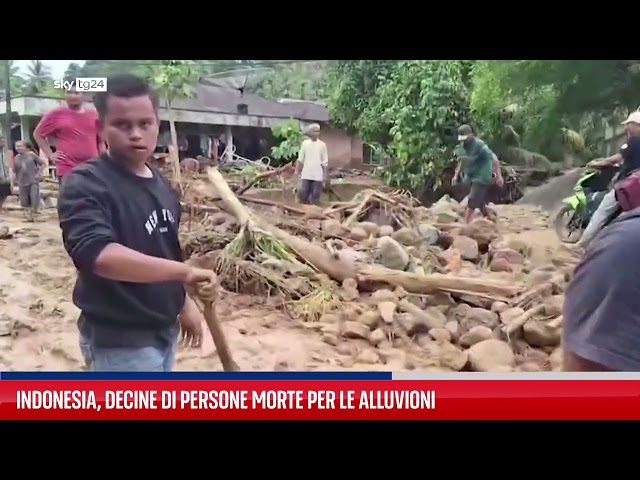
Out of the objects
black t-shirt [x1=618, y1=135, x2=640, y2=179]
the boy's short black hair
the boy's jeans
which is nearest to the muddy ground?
the boy's jeans

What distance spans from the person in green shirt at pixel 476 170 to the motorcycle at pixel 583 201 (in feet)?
1.07

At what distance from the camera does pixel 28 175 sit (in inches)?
130

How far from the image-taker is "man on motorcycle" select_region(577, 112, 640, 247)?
3217mm

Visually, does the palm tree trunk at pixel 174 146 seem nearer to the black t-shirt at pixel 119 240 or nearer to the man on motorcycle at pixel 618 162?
the black t-shirt at pixel 119 240

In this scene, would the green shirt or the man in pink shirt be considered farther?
the green shirt

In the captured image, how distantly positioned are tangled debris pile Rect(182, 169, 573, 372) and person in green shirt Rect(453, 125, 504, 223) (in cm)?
8

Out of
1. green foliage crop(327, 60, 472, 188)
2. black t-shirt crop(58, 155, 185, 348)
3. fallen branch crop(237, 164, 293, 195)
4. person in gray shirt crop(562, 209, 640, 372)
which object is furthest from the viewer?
fallen branch crop(237, 164, 293, 195)

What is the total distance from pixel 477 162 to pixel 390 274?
671 mm

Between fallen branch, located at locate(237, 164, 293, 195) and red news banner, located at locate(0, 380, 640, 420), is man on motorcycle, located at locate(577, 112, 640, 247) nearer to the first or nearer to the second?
red news banner, located at locate(0, 380, 640, 420)

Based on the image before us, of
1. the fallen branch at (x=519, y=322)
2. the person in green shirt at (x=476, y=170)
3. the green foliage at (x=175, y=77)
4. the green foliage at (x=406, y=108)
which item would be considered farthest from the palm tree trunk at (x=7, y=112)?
the fallen branch at (x=519, y=322)

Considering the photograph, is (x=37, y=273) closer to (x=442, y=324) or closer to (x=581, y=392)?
(x=442, y=324)

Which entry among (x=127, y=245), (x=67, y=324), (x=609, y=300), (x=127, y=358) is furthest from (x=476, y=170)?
(x=67, y=324)

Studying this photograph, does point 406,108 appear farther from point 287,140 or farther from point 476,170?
point 287,140
